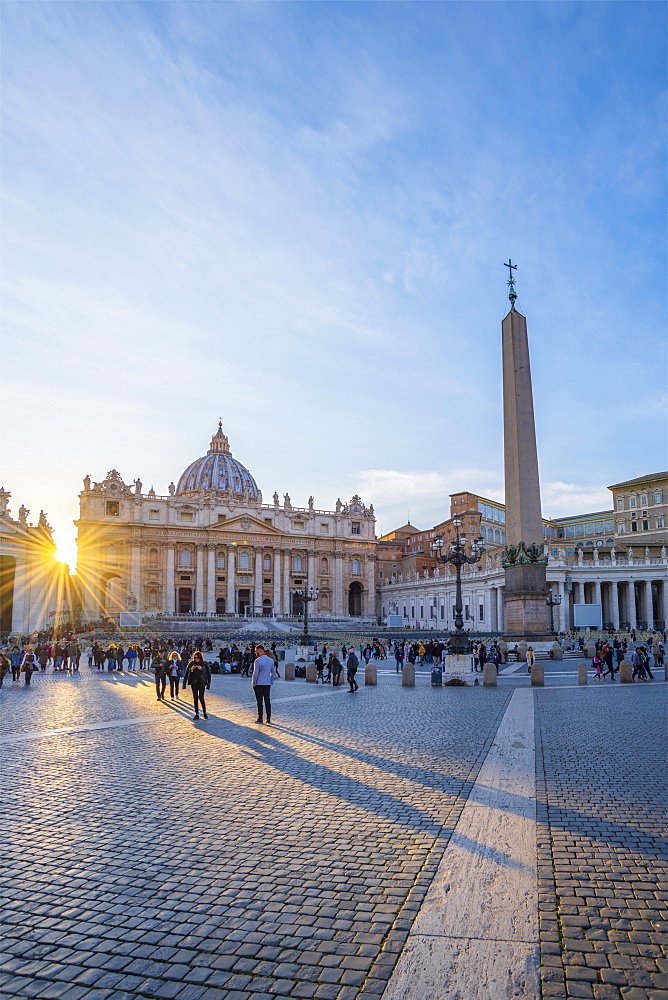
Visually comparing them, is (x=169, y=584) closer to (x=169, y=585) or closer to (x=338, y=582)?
(x=169, y=585)

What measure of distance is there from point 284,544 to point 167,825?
3158 inches

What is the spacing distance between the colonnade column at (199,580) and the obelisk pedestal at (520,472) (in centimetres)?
5913

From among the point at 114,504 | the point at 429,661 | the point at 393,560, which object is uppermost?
the point at 114,504

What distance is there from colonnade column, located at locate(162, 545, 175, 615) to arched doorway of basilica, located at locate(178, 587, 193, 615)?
1465 mm

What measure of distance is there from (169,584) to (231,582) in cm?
738

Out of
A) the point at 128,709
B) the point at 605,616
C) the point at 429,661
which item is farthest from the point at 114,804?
the point at 605,616

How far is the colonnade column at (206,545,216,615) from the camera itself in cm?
7975

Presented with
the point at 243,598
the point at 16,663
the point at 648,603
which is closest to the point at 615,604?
the point at 648,603

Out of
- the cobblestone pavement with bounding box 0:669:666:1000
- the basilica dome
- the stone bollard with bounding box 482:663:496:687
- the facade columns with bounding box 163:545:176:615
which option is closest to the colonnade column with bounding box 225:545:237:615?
the facade columns with bounding box 163:545:176:615

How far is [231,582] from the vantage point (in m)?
81.8

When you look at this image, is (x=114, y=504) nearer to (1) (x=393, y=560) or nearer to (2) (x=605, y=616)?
(1) (x=393, y=560)

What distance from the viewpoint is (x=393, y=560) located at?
9694 cm

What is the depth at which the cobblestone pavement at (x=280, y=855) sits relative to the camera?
3.37 meters

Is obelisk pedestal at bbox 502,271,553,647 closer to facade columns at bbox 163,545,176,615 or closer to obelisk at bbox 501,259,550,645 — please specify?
obelisk at bbox 501,259,550,645
